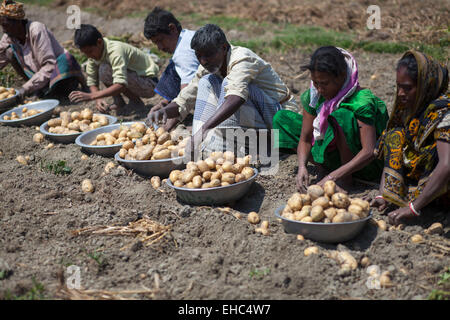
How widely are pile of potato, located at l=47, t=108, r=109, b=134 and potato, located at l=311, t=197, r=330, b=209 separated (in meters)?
2.74

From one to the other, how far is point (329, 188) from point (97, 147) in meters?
2.26

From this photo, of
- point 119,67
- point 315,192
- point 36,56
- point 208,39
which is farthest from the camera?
point 36,56

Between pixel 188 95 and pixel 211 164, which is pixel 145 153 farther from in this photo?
pixel 188 95

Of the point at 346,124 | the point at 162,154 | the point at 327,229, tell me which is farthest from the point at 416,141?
the point at 162,154

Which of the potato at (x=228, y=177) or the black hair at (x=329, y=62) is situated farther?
the potato at (x=228, y=177)

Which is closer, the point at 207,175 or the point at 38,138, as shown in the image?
the point at 207,175

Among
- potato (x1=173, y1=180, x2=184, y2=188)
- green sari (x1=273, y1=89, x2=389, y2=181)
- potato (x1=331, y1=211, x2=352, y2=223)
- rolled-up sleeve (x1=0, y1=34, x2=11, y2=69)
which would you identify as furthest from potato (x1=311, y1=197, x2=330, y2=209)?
rolled-up sleeve (x1=0, y1=34, x2=11, y2=69)

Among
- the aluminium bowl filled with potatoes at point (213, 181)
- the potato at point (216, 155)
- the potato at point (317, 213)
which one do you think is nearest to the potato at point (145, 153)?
the aluminium bowl filled with potatoes at point (213, 181)

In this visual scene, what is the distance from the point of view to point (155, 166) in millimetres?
3693

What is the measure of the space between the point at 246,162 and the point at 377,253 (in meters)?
1.15

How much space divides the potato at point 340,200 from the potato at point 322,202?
0.15 ft

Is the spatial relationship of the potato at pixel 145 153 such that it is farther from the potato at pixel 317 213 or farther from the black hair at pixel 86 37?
the black hair at pixel 86 37

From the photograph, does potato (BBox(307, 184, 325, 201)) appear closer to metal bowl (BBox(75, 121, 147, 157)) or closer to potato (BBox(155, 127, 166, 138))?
potato (BBox(155, 127, 166, 138))

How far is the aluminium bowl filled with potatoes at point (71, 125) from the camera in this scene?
4.68 metres
